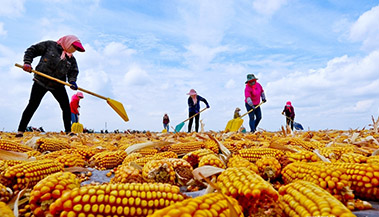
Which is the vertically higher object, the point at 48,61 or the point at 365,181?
the point at 48,61

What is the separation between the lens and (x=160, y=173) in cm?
194

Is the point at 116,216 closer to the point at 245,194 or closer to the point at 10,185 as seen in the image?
the point at 245,194

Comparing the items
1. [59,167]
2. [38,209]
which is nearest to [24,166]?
[59,167]

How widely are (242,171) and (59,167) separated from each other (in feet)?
5.45

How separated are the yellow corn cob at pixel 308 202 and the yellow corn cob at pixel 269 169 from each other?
56cm

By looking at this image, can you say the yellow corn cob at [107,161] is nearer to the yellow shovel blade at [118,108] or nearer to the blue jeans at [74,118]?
the yellow shovel blade at [118,108]

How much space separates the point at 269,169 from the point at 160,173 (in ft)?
2.67

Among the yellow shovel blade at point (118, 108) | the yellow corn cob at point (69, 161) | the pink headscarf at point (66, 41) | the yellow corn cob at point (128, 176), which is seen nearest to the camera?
the yellow corn cob at point (128, 176)

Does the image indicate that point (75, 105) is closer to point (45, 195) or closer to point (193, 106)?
point (193, 106)

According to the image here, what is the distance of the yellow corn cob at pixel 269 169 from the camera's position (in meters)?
2.05

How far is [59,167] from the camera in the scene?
7.84 ft

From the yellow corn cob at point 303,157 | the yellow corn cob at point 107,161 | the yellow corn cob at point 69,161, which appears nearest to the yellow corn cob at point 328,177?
the yellow corn cob at point 303,157

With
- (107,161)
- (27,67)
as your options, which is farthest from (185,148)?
(27,67)

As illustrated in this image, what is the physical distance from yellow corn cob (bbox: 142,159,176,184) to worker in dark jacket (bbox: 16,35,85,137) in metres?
7.26
